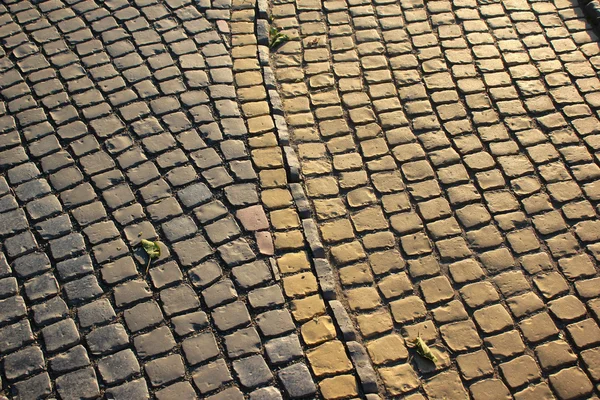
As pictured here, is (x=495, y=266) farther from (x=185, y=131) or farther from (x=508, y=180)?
(x=185, y=131)

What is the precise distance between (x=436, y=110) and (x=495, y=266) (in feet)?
4.92

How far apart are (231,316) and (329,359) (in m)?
0.67

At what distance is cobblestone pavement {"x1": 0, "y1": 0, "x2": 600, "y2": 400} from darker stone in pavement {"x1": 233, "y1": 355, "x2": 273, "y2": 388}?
1 cm

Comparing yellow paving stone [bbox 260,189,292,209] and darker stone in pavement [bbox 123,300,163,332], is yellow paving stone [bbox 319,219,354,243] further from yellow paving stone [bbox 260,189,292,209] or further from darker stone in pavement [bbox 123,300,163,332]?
darker stone in pavement [bbox 123,300,163,332]

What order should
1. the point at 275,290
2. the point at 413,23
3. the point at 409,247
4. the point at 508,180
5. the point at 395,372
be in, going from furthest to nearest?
the point at 413,23 → the point at 508,180 → the point at 409,247 → the point at 275,290 → the point at 395,372

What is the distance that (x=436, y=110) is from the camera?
5078 millimetres

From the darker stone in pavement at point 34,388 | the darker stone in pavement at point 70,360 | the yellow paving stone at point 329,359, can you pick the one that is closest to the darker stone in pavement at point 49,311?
the darker stone in pavement at point 70,360

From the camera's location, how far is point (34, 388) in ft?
11.8

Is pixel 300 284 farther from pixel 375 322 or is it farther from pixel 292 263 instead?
pixel 375 322

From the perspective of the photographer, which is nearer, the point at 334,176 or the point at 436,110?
the point at 334,176

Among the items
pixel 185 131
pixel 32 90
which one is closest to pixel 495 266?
pixel 185 131

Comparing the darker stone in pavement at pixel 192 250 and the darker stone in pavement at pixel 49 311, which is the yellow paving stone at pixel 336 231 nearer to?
the darker stone in pavement at pixel 192 250

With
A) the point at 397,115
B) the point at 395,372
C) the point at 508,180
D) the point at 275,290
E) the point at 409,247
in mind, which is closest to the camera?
the point at 395,372

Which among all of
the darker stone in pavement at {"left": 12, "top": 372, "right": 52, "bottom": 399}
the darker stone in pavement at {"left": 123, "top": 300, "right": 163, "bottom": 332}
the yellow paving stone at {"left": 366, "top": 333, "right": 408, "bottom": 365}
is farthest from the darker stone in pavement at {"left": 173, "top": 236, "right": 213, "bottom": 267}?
the yellow paving stone at {"left": 366, "top": 333, "right": 408, "bottom": 365}
